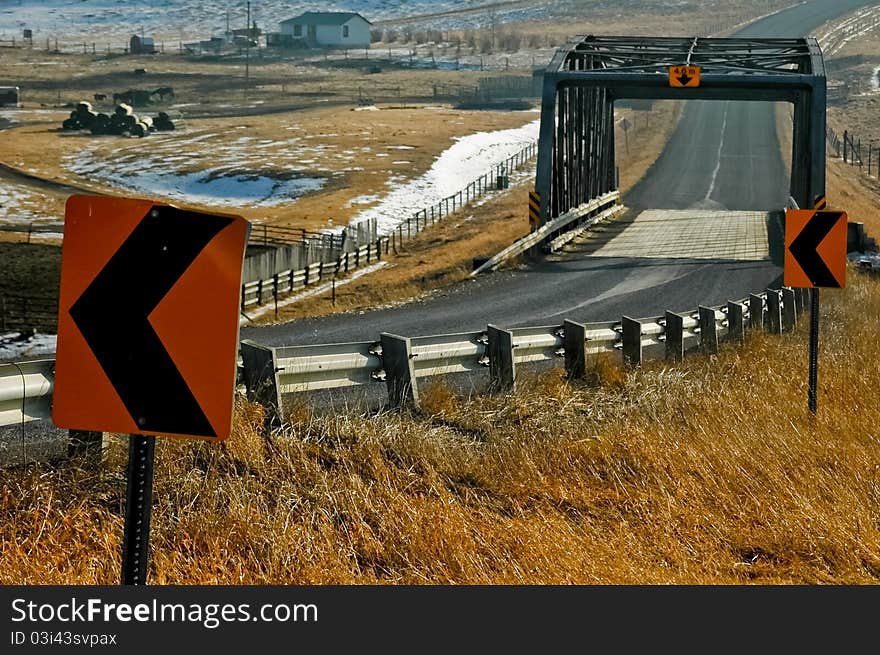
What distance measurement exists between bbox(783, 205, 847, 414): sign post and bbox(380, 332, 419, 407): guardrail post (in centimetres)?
390

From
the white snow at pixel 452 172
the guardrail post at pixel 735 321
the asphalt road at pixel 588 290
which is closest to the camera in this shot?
the guardrail post at pixel 735 321

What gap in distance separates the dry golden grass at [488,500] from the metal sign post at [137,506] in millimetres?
2084

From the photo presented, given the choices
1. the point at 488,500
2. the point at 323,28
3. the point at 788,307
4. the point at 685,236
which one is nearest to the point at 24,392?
the point at 488,500

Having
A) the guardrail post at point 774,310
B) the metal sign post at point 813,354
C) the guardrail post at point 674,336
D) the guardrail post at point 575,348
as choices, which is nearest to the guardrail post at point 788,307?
the guardrail post at point 774,310

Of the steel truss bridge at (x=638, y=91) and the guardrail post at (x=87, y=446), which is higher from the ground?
the steel truss bridge at (x=638, y=91)

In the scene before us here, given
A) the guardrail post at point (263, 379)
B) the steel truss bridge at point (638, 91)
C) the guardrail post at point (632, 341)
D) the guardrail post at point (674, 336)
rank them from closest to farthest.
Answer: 1. the guardrail post at point (263, 379)
2. the guardrail post at point (632, 341)
3. the guardrail post at point (674, 336)
4. the steel truss bridge at point (638, 91)

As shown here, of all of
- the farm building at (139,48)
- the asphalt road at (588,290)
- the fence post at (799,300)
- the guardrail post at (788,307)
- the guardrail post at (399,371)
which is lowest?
the asphalt road at (588,290)

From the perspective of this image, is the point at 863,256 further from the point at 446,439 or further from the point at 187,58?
the point at 187,58

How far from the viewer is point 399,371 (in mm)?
11820

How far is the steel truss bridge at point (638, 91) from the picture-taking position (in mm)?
36219

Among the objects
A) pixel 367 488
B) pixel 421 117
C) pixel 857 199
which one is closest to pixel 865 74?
pixel 421 117

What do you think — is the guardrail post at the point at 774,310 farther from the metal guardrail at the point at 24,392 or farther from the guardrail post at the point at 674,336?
the metal guardrail at the point at 24,392

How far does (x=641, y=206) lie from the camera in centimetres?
5612

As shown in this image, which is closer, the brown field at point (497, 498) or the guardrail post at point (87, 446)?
the brown field at point (497, 498)
